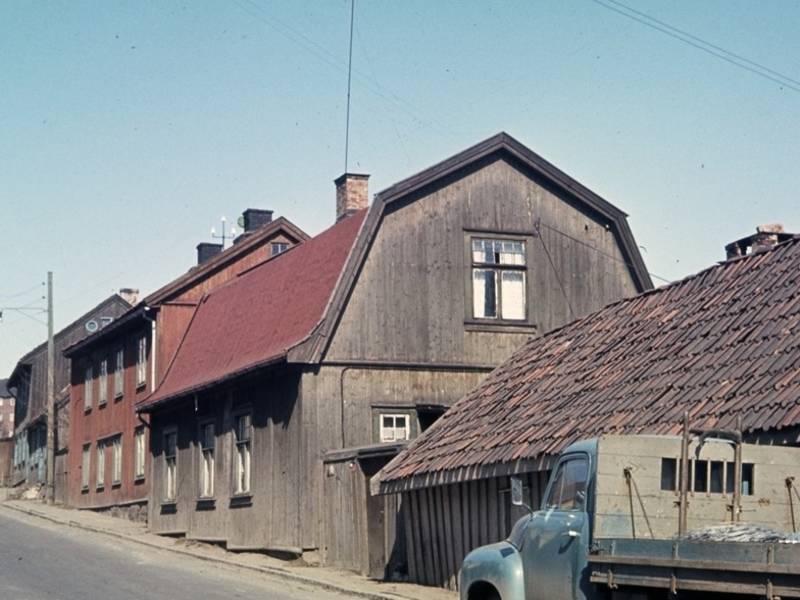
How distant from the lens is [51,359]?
49.3 m

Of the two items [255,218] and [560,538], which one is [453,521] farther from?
[255,218]

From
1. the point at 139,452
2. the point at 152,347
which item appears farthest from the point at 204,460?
the point at 139,452

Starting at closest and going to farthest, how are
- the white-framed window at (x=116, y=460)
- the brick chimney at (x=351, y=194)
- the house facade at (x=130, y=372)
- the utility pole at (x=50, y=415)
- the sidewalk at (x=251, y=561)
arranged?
1. the sidewalk at (x=251, y=561)
2. the brick chimney at (x=351, y=194)
3. the house facade at (x=130, y=372)
4. the white-framed window at (x=116, y=460)
5. the utility pole at (x=50, y=415)

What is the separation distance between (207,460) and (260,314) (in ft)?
12.7

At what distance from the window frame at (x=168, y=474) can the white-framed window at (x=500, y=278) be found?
9.87 meters

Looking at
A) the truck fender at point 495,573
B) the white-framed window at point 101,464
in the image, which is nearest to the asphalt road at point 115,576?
the truck fender at point 495,573

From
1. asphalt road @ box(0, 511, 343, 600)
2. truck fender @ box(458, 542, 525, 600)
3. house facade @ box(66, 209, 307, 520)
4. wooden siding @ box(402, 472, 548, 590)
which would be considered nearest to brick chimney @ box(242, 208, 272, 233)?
house facade @ box(66, 209, 307, 520)

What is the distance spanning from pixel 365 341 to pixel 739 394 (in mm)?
12593

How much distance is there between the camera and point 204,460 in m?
31.2

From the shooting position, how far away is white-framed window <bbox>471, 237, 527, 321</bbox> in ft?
90.8

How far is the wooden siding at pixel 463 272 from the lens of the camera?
26703 millimetres

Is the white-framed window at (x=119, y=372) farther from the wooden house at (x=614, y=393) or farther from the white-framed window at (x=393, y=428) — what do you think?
the wooden house at (x=614, y=393)

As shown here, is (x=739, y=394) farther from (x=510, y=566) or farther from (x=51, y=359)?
(x=51, y=359)

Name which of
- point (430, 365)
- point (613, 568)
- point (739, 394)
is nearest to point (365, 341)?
point (430, 365)
